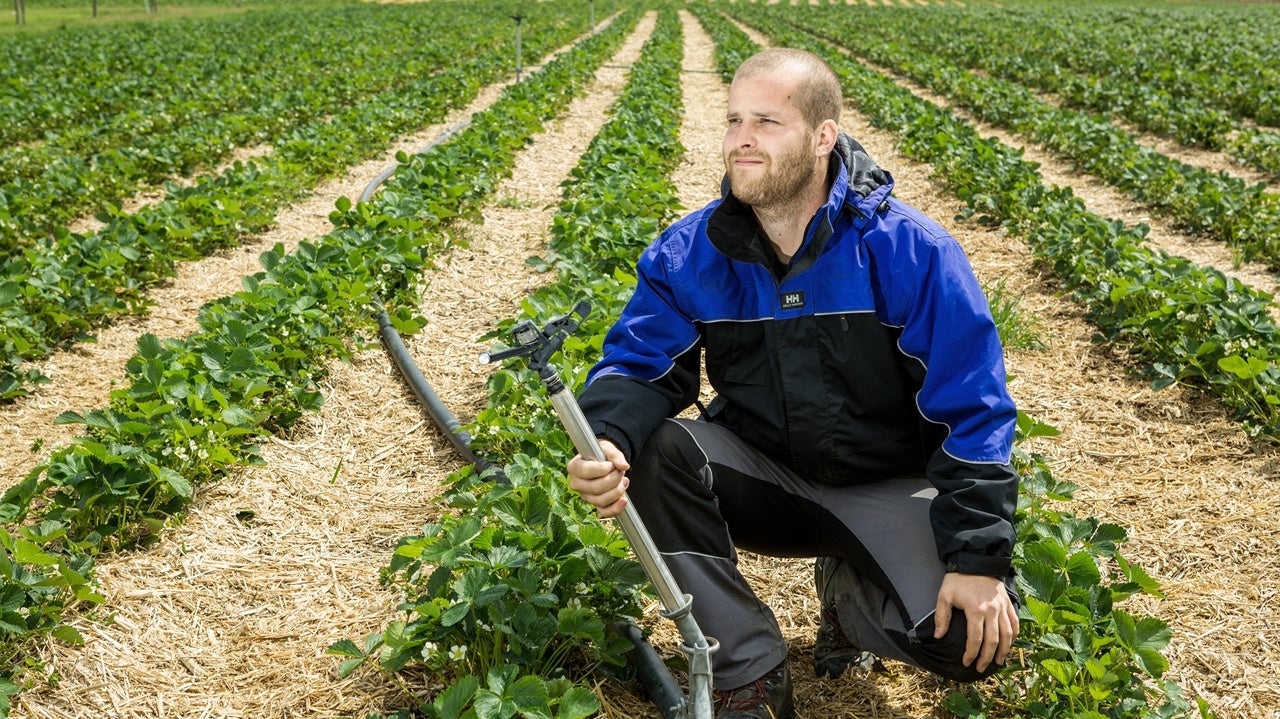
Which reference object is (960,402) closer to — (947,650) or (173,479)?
(947,650)

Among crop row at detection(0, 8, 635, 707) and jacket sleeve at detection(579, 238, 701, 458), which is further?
crop row at detection(0, 8, 635, 707)

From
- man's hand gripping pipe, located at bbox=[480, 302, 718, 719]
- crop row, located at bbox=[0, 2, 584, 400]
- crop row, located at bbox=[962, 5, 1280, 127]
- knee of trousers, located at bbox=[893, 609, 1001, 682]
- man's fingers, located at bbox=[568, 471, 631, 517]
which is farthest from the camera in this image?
crop row, located at bbox=[962, 5, 1280, 127]

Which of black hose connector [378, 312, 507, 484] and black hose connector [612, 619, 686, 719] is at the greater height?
black hose connector [612, 619, 686, 719]

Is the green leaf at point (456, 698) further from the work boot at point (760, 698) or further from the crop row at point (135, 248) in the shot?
the crop row at point (135, 248)

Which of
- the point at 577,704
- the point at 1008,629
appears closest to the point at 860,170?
the point at 1008,629

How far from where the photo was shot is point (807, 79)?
2445 mm

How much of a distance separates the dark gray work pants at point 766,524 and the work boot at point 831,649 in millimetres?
143

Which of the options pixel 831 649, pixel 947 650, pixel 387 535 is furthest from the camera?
pixel 387 535

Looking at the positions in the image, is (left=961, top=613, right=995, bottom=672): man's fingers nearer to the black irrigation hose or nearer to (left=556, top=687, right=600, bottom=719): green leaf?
the black irrigation hose

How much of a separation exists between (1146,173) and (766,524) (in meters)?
6.81

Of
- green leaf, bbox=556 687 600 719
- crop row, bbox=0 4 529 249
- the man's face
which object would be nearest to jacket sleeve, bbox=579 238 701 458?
the man's face

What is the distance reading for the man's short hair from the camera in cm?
245

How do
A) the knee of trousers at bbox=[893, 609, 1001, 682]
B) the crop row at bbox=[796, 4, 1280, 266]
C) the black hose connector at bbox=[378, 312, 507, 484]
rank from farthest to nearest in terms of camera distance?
the crop row at bbox=[796, 4, 1280, 266], the black hose connector at bbox=[378, 312, 507, 484], the knee of trousers at bbox=[893, 609, 1001, 682]

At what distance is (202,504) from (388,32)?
21724 mm
